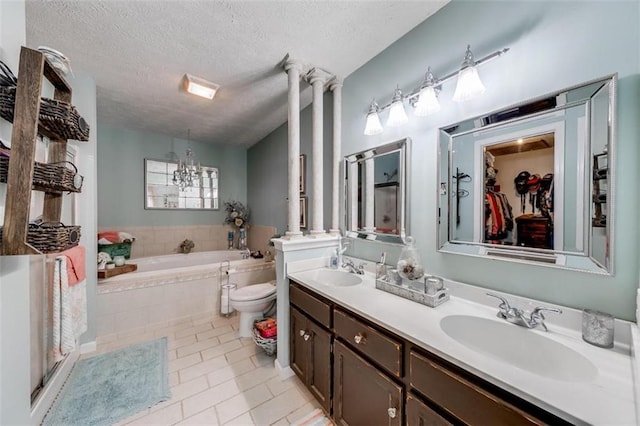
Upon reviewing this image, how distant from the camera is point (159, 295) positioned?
8.29ft

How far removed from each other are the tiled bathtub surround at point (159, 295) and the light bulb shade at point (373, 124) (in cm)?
229

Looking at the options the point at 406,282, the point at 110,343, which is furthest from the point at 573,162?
the point at 110,343

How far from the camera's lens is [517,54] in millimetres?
1111

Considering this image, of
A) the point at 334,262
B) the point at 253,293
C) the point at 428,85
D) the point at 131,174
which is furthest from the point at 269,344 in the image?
the point at 131,174

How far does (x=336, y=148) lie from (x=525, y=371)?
6.19ft

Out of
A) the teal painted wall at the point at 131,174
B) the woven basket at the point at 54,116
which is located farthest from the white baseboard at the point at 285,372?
the teal painted wall at the point at 131,174

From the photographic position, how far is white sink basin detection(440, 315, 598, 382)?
0.83 meters

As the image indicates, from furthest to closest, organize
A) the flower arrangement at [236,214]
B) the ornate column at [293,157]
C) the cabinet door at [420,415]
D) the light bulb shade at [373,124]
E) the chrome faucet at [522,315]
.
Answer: the flower arrangement at [236,214] < the ornate column at [293,157] < the light bulb shade at [373,124] < the chrome faucet at [522,315] < the cabinet door at [420,415]

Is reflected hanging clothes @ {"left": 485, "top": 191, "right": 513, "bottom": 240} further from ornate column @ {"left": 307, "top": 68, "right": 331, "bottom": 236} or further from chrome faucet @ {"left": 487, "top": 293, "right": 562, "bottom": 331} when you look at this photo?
ornate column @ {"left": 307, "top": 68, "right": 331, "bottom": 236}

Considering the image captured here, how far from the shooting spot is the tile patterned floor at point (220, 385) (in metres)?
1.44

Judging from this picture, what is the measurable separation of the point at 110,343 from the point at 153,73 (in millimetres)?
2591

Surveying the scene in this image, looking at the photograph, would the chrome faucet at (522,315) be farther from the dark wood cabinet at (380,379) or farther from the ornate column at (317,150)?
the ornate column at (317,150)

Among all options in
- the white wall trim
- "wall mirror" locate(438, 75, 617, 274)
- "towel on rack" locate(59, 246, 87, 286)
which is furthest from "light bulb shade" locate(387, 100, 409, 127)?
the white wall trim

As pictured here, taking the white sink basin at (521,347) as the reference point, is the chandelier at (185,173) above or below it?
above
